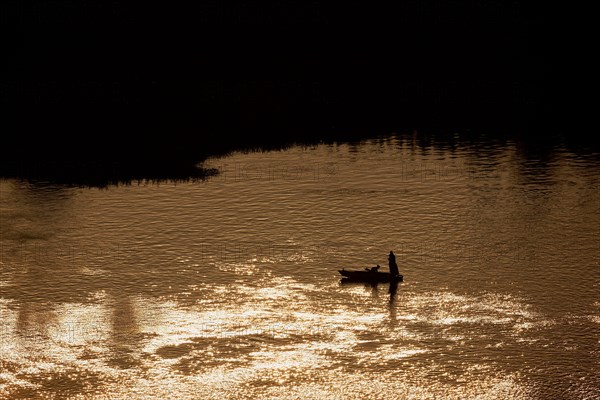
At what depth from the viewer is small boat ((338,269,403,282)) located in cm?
6384

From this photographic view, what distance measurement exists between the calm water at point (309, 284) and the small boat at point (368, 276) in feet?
2.50

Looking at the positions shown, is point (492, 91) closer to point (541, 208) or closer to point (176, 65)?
point (176, 65)

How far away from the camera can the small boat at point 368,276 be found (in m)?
63.8

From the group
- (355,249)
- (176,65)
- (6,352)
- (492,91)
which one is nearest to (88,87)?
(176,65)

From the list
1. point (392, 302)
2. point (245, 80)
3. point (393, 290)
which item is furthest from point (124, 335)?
point (245, 80)

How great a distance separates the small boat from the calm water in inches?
30.0

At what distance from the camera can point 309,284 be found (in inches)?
2530

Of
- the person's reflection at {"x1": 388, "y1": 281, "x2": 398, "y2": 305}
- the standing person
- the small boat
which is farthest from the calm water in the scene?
the standing person

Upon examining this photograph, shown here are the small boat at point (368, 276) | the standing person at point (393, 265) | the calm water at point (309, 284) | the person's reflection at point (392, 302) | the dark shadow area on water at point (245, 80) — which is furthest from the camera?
the dark shadow area on water at point (245, 80)

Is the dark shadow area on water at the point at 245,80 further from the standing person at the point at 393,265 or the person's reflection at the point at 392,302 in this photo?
the person's reflection at the point at 392,302

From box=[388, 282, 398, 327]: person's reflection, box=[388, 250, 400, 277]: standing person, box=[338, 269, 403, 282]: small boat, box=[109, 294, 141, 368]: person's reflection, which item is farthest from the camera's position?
box=[338, 269, 403, 282]: small boat

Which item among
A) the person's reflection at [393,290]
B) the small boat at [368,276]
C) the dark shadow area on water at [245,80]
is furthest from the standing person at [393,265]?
the dark shadow area on water at [245,80]

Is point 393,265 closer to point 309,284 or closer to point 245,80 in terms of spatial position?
point 309,284

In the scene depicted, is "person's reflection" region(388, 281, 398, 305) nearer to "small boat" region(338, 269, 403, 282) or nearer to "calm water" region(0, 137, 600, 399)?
"small boat" region(338, 269, 403, 282)
